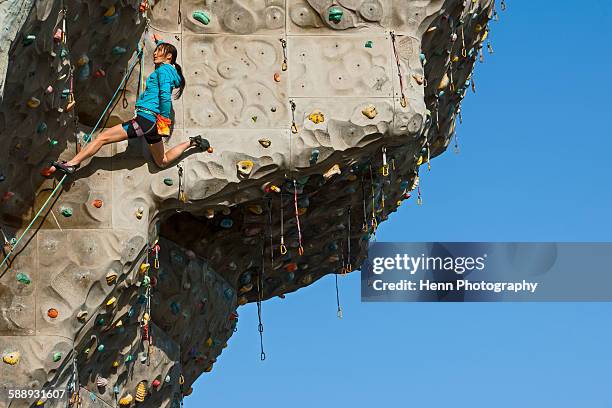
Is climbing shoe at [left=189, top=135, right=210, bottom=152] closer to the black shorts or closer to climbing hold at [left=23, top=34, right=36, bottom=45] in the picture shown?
the black shorts

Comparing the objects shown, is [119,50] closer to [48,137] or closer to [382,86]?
[48,137]

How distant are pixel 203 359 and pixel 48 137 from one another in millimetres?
7190

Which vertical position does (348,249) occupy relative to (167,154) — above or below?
below

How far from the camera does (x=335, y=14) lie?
26859 millimetres

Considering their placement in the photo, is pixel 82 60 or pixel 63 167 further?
pixel 63 167

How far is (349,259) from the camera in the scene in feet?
104

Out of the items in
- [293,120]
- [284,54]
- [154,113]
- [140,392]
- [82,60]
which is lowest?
[140,392]

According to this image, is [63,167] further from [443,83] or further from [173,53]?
[443,83]

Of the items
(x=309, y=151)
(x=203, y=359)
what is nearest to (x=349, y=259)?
(x=203, y=359)

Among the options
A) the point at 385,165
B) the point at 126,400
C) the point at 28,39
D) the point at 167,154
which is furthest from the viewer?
the point at 126,400

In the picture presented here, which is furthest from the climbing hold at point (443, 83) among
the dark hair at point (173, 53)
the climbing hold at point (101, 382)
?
the climbing hold at point (101, 382)

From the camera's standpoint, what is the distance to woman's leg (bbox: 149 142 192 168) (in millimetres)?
26219

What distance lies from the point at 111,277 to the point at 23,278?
3.72 ft

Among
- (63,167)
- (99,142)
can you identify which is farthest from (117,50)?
(63,167)
